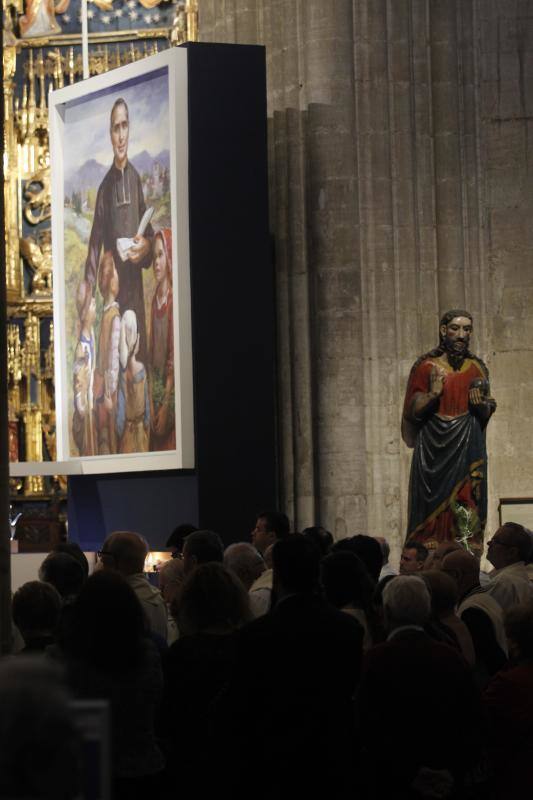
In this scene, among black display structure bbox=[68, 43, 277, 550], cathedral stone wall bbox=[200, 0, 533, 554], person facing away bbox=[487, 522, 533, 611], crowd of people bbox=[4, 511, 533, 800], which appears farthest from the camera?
cathedral stone wall bbox=[200, 0, 533, 554]

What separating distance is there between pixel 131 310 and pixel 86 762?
1288cm

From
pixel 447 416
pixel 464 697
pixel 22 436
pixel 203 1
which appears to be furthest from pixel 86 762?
pixel 22 436

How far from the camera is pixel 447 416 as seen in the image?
1367cm

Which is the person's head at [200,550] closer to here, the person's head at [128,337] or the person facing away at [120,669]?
the person facing away at [120,669]

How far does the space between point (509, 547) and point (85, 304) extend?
8.40 metres

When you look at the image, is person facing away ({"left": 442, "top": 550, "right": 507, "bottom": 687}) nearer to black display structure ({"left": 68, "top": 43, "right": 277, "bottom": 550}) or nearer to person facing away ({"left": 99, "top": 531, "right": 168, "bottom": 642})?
person facing away ({"left": 99, "top": 531, "right": 168, "bottom": 642})

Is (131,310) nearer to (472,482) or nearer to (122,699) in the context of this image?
(472,482)

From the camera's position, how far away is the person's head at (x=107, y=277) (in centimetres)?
1505

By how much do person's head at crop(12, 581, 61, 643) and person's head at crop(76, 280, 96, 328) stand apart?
33.3ft

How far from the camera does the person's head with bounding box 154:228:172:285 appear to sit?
47.3 ft

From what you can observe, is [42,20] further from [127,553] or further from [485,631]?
[485,631]

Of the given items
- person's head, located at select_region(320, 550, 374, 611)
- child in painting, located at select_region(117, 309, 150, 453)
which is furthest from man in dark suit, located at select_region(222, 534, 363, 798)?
child in painting, located at select_region(117, 309, 150, 453)

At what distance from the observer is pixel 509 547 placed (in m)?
7.77

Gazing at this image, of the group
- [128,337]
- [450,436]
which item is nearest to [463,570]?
[450,436]
